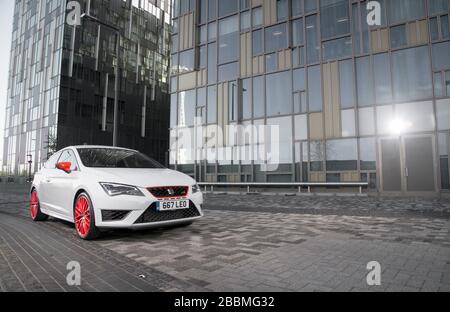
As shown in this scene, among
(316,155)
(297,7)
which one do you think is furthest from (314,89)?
(297,7)

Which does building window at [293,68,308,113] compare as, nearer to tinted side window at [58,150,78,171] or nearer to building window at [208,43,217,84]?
building window at [208,43,217,84]

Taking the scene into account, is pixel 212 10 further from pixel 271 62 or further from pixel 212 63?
pixel 271 62

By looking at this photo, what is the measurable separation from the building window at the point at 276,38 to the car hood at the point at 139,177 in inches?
619

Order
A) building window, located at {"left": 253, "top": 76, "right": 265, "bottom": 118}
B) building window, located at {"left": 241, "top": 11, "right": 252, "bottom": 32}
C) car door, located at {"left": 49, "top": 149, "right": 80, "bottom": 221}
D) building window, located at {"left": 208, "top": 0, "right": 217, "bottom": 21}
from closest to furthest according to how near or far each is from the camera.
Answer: car door, located at {"left": 49, "top": 149, "right": 80, "bottom": 221} < building window, located at {"left": 253, "top": 76, "right": 265, "bottom": 118} < building window, located at {"left": 241, "top": 11, "right": 252, "bottom": 32} < building window, located at {"left": 208, "top": 0, "right": 217, "bottom": 21}

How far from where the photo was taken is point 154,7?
4847 centimetres

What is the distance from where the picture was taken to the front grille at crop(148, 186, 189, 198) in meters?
4.86

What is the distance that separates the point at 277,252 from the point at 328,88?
1484 cm

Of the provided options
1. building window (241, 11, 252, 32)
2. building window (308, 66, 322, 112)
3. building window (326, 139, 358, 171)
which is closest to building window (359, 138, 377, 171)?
building window (326, 139, 358, 171)

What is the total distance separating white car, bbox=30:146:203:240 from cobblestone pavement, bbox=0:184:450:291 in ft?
1.14

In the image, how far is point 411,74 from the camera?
15445mm

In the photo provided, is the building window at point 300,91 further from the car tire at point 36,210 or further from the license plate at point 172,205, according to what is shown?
the car tire at point 36,210

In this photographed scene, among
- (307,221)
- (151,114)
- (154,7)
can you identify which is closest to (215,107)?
(307,221)

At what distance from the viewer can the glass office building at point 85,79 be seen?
39.4 meters
